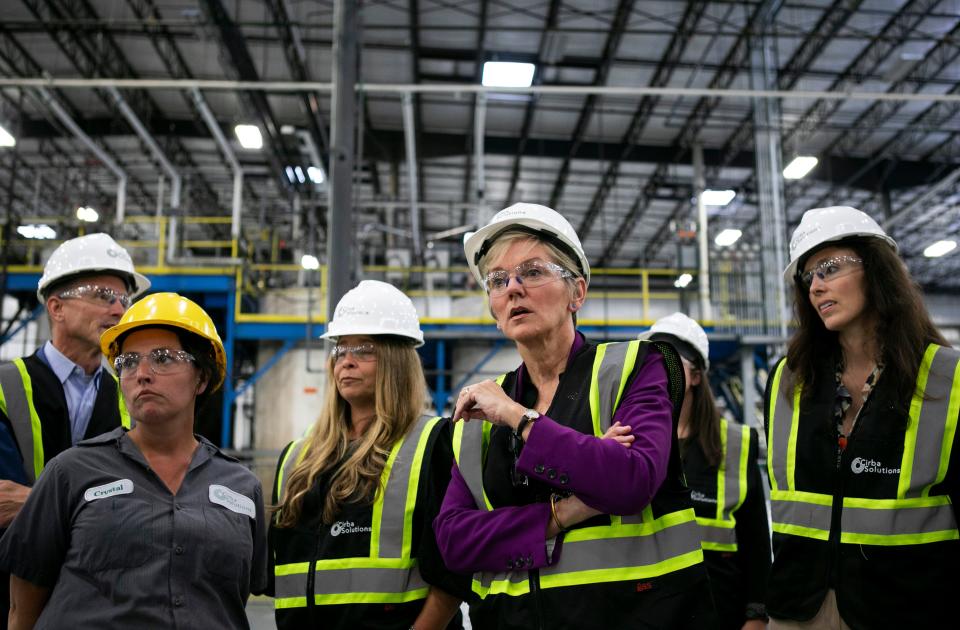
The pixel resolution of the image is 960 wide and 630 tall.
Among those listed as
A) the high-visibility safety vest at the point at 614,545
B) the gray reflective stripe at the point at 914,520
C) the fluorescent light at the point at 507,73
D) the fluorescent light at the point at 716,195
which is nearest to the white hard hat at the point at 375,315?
the high-visibility safety vest at the point at 614,545

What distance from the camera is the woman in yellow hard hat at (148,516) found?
6.24 ft

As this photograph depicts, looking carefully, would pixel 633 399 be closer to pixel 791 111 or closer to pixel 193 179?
pixel 791 111

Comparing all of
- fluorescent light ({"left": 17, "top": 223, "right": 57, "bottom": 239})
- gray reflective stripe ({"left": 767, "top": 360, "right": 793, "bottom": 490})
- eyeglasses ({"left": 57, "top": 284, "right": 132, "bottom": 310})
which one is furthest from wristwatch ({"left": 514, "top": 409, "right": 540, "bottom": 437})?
fluorescent light ({"left": 17, "top": 223, "right": 57, "bottom": 239})

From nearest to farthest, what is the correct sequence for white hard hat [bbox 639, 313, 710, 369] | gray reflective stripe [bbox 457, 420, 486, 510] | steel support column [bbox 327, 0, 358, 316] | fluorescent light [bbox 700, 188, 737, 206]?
gray reflective stripe [bbox 457, 420, 486, 510] < white hard hat [bbox 639, 313, 710, 369] < steel support column [bbox 327, 0, 358, 316] < fluorescent light [bbox 700, 188, 737, 206]

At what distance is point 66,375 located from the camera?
2779 millimetres

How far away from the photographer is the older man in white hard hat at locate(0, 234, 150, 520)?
2512mm

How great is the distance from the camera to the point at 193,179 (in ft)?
63.5

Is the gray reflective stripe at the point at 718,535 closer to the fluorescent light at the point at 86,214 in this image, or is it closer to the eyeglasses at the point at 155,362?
the eyeglasses at the point at 155,362

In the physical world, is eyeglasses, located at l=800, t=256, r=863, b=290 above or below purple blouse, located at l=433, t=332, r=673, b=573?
above

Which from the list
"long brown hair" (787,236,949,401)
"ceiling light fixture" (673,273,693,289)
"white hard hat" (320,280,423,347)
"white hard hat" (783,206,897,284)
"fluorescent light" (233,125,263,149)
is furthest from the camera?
"ceiling light fixture" (673,273,693,289)

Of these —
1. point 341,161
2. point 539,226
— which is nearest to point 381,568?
point 539,226

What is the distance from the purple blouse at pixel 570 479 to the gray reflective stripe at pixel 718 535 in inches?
59.0

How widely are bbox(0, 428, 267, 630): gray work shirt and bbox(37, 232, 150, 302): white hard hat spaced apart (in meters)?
1.10

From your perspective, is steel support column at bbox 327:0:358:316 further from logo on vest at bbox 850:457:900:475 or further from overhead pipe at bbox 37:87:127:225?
overhead pipe at bbox 37:87:127:225
